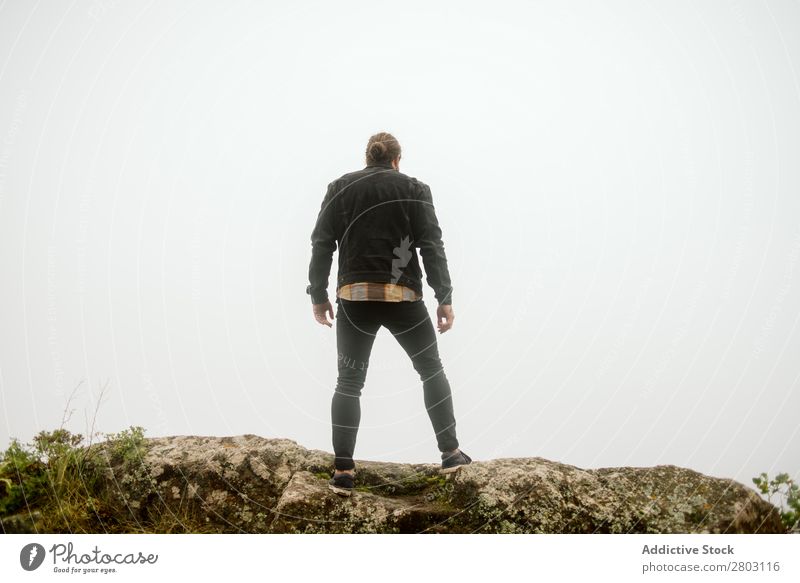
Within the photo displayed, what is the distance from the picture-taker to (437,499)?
13.5 ft

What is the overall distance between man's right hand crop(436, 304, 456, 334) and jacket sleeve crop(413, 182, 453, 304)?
0.13 feet

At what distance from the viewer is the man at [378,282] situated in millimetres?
4172

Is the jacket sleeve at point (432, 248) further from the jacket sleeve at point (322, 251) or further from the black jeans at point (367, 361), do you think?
the jacket sleeve at point (322, 251)

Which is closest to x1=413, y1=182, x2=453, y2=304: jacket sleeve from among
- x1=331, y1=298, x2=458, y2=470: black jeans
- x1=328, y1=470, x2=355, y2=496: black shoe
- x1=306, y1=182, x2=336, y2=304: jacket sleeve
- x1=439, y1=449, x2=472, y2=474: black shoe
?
x1=331, y1=298, x2=458, y2=470: black jeans

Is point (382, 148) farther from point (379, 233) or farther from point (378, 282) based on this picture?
point (378, 282)

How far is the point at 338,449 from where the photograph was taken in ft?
13.6

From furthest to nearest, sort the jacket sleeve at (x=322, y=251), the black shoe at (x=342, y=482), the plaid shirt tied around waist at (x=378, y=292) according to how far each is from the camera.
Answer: the jacket sleeve at (x=322, y=251), the plaid shirt tied around waist at (x=378, y=292), the black shoe at (x=342, y=482)

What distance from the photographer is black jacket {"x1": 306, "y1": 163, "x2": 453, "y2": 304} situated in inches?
169

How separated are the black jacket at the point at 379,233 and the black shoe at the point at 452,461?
1.19 meters

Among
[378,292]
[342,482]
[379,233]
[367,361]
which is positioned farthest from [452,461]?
[379,233]

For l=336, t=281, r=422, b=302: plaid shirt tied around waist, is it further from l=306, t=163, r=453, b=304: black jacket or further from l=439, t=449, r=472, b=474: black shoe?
l=439, t=449, r=472, b=474: black shoe

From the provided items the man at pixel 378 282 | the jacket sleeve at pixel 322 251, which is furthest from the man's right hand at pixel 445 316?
the jacket sleeve at pixel 322 251
